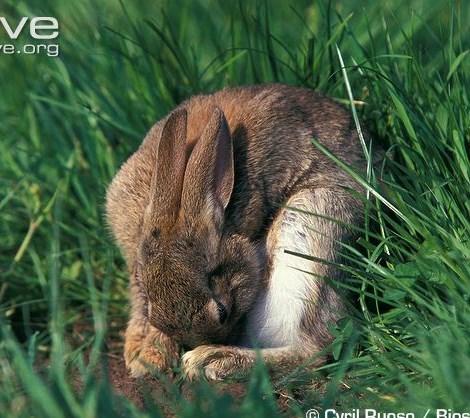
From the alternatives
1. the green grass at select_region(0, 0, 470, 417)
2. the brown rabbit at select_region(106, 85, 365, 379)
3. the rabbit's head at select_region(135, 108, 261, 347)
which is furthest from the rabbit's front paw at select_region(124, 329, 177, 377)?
the rabbit's head at select_region(135, 108, 261, 347)

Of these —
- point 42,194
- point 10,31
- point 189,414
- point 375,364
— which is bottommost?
point 375,364

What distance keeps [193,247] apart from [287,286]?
1.68 ft

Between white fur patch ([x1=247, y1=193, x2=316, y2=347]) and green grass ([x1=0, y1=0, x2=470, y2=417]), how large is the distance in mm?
239

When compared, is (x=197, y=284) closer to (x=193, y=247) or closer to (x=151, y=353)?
(x=193, y=247)

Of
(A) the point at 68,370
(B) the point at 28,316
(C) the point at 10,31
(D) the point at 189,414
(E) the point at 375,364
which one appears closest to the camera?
(D) the point at 189,414

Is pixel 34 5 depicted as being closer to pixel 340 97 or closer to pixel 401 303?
pixel 340 97

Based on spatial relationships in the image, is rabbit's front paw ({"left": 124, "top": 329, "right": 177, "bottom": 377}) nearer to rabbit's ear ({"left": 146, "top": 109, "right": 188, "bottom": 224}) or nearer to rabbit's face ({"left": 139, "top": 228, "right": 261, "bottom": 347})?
rabbit's face ({"left": 139, "top": 228, "right": 261, "bottom": 347})

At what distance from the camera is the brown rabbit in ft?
14.6

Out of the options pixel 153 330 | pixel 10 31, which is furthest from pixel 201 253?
pixel 10 31

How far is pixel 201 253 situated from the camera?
4.46 meters

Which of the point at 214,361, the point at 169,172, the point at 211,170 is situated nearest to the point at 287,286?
the point at 214,361

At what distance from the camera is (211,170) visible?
4.55m

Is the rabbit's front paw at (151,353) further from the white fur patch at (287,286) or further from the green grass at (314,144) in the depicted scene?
the white fur patch at (287,286)

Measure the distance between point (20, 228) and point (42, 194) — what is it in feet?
0.76
